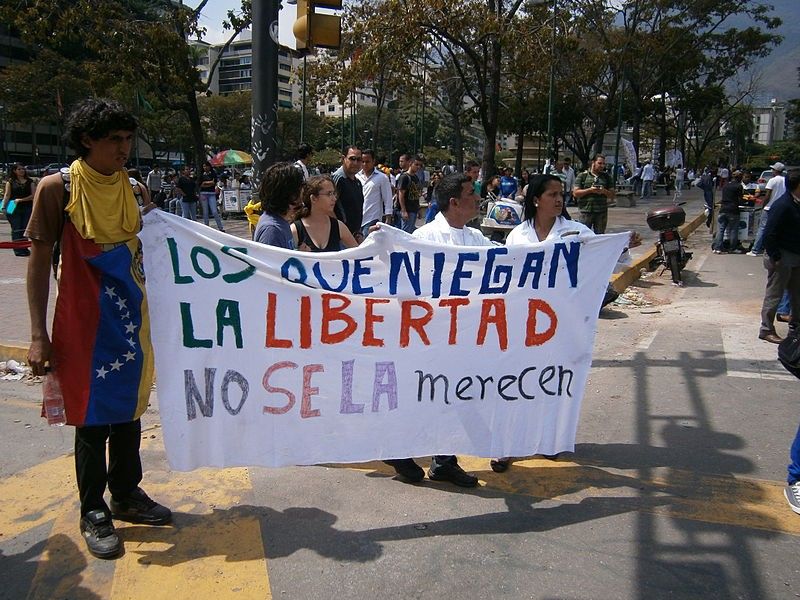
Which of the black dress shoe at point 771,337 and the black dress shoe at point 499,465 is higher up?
the black dress shoe at point 771,337

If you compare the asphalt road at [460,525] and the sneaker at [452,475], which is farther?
the sneaker at [452,475]

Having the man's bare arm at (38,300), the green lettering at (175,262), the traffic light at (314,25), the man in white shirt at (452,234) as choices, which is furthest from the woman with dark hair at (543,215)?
the traffic light at (314,25)

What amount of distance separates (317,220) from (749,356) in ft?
15.1

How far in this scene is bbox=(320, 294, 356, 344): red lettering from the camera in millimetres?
3385

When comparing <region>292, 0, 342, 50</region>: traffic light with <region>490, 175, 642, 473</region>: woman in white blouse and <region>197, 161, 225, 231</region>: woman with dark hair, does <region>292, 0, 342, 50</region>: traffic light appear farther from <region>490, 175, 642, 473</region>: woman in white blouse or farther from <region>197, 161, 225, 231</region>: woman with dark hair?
<region>197, 161, 225, 231</region>: woman with dark hair

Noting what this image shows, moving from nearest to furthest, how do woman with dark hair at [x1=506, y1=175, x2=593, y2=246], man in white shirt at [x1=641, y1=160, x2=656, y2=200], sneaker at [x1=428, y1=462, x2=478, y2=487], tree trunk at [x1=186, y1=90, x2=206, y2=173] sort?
1. sneaker at [x1=428, y1=462, x2=478, y2=487]
2. woman with dark hair at [x1=506, y1=175, x2=593, y2=246]
3. tree trunk at [x1=186, y1=90, x2=206, y2=173]
4. man in white shirt at [x1=641, y1=160, x2=656, y2=200]

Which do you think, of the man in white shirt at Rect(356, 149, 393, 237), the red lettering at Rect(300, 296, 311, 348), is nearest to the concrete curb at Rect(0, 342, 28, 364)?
the red lettering at Rect(300, 296, 311, 348)

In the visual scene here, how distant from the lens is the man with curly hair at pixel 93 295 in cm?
285

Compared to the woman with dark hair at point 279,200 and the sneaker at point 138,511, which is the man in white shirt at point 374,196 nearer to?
the woman with dark hair at point 279,200

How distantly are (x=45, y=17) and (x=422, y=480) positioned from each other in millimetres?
17337

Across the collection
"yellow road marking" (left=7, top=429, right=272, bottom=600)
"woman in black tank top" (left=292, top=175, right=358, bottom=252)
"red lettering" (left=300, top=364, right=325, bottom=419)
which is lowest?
"yellow road marking" (left=7, top=429, right=272, bottom=600)

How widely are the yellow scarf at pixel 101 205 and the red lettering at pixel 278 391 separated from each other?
89cm

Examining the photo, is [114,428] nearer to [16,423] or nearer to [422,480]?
[422,480]

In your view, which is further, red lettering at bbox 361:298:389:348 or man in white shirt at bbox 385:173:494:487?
man in white shirt at bbox 385:173:494:487
